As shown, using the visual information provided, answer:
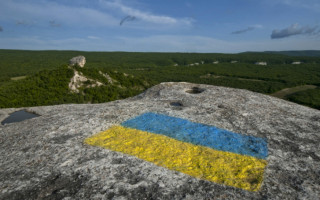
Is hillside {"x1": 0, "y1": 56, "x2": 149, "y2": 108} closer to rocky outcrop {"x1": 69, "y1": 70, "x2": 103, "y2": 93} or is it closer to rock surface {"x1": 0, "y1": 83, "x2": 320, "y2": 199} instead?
rocky outcrop {"x1": 69, "y1": 70, "x2": 103, "y2": 93}

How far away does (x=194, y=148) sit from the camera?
22.1 ft

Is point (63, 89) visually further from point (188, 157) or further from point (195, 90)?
point (188, 157)

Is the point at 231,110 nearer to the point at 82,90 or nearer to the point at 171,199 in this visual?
the point at 171,199

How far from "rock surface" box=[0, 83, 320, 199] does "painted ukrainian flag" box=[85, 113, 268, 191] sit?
29 centimetres

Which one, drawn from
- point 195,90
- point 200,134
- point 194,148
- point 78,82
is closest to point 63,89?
point 78,82

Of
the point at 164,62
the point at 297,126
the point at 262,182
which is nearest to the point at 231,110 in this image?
the point at 297,126

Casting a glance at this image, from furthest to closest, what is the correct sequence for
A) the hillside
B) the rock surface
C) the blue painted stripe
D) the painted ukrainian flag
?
the hillside, the blue painted stripe, the painted ukrainian flag, the rock surface

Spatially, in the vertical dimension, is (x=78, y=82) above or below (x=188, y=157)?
below

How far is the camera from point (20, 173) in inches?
215

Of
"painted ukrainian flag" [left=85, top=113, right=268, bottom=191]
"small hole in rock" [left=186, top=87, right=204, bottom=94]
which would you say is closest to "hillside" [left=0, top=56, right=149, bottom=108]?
"small hole in rock" [left=186, top=87, right=204, bottom=94]

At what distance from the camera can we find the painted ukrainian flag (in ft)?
17.8

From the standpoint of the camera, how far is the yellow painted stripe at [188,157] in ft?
17.3

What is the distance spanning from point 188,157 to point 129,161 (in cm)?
172

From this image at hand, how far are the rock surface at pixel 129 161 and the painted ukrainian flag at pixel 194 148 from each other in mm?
285
